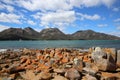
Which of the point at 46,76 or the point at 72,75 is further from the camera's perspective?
the point at 46,76

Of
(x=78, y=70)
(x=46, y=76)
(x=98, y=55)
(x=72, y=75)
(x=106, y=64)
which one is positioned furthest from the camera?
(x=98, y=55)

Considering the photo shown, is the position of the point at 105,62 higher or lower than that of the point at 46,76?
higher

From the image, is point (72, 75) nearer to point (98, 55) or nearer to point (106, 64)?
point (106, 64)

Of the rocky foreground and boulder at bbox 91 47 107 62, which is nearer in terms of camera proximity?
the rocky foreground

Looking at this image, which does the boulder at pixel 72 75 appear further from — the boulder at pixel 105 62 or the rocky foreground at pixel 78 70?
the boulder at pixel 105 62

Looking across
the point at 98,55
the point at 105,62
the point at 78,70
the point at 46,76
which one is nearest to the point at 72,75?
the point at 78,70

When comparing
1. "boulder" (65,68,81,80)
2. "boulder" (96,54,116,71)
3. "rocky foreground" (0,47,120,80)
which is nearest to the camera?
"boulder" (65,68,81,80)

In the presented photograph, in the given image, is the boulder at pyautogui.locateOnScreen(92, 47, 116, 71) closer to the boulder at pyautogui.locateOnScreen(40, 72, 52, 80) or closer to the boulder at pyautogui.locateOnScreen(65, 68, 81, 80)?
the boulder at pyautogui.locateOnScreen(65, 68, 81, 80)

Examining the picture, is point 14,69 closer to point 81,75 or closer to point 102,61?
point 81,75

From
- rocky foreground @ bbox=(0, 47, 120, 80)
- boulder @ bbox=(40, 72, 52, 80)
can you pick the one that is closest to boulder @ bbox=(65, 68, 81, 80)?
rocky foreground @ bbox=(0, 47, 120, 80)

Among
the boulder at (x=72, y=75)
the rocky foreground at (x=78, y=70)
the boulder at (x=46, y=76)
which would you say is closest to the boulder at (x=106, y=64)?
the rocky foreground at (x=78, y=70)

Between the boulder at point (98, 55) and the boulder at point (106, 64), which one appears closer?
the boulder at point (106, 64)

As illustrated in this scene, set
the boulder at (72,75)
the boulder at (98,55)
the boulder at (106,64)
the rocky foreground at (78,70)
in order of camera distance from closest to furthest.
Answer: the boulder at (72,75), the rocky foreground at (78,70), the boulder at (106,64), the boulder at (98,55)

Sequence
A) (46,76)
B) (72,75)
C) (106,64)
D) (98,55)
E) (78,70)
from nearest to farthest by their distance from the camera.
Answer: (72,75)
(46,76)
(78,70)
(106,64)
(98,55)
